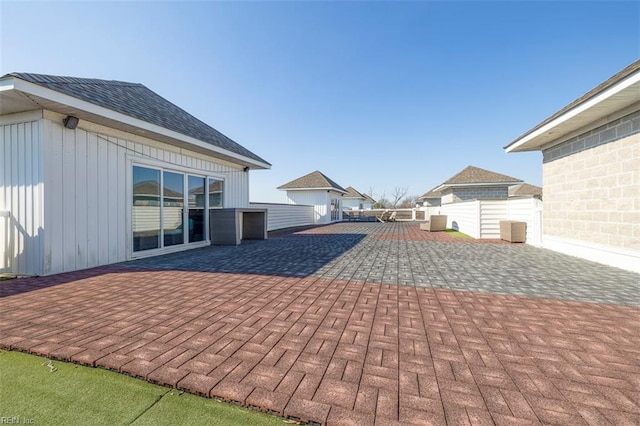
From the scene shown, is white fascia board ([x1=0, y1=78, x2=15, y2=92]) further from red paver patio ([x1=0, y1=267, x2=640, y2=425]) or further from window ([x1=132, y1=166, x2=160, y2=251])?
red paver patio ([x1=0, y1=267, x2=640, y2=425])

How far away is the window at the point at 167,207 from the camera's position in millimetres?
6738

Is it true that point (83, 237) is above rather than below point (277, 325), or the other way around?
above

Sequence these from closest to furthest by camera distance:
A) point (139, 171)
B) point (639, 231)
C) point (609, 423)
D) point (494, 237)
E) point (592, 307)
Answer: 1. point (609, 423)
2. point (592, 307)
3. point (639, 231)
4. point (139, 171)
5. point (494, 237)

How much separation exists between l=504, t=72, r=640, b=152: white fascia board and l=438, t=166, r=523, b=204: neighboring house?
Result: 956 cm

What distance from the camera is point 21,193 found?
16.4ft

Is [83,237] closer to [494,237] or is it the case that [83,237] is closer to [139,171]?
[139,171]

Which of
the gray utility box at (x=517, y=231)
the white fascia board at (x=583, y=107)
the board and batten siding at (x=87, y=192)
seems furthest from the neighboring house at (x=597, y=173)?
the board and batten siding at (x=87, y=192)

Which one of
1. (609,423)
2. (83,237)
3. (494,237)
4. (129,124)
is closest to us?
(609,423)

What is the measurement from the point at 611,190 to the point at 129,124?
10.5 m

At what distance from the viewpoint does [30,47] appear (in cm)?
610

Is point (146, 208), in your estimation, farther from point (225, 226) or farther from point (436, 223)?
point (436, 223)

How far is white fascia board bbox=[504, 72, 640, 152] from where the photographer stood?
4313 mm

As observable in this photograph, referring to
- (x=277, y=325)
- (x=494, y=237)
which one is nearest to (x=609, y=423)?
(x=277, y=325)

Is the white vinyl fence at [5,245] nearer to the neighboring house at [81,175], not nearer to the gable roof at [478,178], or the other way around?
the neighboring house at [81,175]
